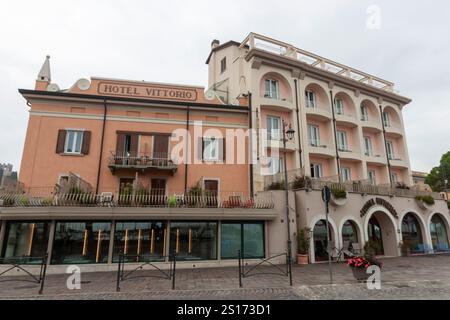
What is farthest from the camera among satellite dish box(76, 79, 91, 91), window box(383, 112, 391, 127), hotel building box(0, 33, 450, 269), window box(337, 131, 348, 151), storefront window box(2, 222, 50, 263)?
window box(383, 112, 391, 127)

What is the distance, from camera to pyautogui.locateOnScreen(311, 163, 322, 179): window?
67.1ft

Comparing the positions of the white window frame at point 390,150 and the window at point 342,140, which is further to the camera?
the white window frame at point 390,150

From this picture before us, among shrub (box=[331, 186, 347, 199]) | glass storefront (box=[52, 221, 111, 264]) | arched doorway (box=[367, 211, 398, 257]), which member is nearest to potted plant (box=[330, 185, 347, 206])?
shrub (box=[331, 186, 347, 199])

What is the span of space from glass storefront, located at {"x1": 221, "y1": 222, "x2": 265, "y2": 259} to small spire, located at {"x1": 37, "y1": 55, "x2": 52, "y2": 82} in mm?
14116

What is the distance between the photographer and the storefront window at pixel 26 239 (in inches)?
470

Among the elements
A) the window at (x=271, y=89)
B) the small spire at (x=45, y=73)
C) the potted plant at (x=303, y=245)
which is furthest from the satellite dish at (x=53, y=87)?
the potted plant at (x=303, y=245)

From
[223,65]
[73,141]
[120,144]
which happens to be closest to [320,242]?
[120,144]

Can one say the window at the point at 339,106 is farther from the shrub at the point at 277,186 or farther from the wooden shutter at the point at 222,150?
the wooden shutter at the point at 222,150

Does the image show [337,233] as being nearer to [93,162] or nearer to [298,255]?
[298,255]

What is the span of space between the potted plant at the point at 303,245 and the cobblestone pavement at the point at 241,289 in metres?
2.85

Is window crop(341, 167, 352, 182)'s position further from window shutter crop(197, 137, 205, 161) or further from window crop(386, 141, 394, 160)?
window shutter crop(197, 137, 205, 161)
